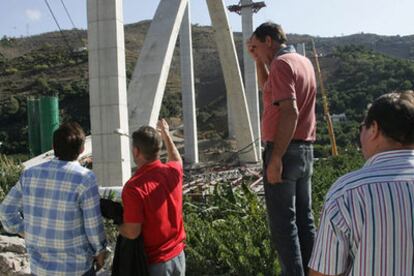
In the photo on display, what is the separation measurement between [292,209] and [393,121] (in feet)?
4.41

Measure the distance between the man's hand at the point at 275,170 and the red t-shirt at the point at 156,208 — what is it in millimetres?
555

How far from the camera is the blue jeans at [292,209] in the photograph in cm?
300

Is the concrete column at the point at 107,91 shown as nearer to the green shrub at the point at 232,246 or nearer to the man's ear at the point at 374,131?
the green shrub at the point at 232,246

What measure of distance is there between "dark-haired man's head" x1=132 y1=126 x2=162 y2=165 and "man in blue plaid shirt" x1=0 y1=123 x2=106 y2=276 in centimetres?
30

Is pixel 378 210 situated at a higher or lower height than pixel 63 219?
higher

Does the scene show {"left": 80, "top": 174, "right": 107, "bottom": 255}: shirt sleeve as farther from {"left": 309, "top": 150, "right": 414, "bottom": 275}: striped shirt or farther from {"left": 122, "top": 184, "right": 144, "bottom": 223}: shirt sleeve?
{"left": 309, "top": 150, "right": 414, "bottom": 275}: striped shirt

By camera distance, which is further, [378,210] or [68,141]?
[68,141]

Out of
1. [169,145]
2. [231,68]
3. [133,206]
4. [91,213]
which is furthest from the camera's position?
[231,68]

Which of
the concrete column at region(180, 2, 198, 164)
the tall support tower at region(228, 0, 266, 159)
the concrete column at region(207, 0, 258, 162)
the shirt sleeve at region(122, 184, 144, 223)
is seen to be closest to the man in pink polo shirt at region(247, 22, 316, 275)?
the shirt sleeve at region(122, 184, 144, 223)

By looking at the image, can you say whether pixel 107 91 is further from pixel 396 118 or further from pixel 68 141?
pixel 396 118

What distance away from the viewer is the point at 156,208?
9.44 ft

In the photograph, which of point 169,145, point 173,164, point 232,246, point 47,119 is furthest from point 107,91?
point 47,119

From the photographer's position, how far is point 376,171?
5.79ft

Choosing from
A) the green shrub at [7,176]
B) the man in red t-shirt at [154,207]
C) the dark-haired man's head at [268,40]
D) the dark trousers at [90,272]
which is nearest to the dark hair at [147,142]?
the man in red t-shirt at [154,207]
